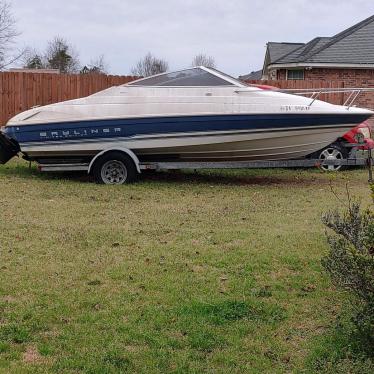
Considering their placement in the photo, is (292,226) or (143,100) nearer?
(292,226)

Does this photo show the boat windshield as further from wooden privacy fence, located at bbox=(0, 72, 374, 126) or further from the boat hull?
wooden privacy fence, located at bbox=(0, 72, 374, 126)

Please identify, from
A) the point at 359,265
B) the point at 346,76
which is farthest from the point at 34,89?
the point at 359,265

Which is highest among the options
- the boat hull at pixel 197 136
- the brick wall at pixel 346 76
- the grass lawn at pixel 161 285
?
the brick wall at pixel 346 76

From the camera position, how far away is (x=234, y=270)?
16.9ft

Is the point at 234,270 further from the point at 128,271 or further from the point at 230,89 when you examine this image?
the point at 230,89

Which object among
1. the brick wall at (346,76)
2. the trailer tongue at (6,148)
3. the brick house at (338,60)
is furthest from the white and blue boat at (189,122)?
the brick house at (338,60)

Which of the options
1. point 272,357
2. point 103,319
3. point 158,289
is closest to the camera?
point 272,357

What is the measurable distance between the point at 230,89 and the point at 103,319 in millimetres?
6269

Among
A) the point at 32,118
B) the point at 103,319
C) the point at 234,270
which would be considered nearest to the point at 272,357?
the point at 103,319

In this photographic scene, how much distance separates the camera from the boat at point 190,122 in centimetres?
953

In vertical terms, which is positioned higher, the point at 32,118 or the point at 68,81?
the point at 68,81

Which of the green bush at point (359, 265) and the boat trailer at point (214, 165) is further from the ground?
the boat trailer at point (214, 165)

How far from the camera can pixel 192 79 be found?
32.2 ft

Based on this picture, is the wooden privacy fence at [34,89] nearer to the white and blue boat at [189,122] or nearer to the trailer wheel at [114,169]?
the white and blue boat at [189,122]
